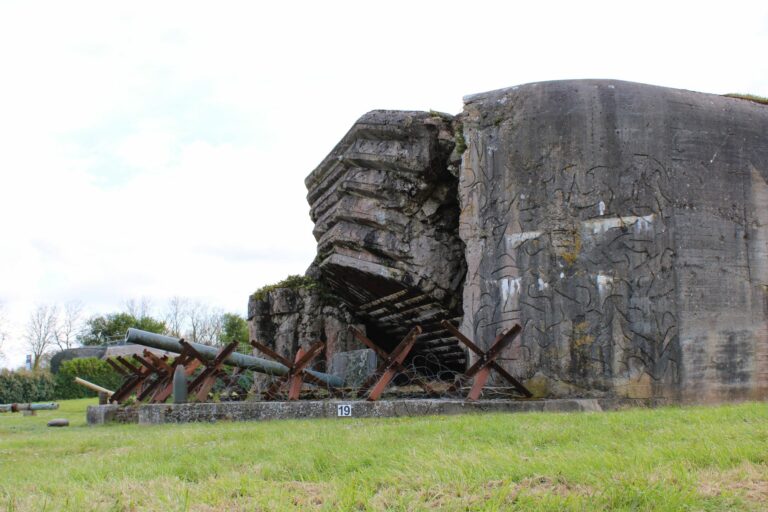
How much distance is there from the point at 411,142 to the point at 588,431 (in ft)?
23.0

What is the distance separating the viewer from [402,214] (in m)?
12.5

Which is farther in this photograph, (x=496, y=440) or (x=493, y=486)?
(x=496, y=440)

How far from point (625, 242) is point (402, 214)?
3909 mm

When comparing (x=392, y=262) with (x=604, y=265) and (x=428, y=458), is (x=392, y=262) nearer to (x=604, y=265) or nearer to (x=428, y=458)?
(x=604, y=265)

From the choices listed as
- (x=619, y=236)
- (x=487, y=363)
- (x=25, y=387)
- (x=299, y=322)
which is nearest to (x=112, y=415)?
(x=299, y=322)

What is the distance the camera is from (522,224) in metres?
10.1

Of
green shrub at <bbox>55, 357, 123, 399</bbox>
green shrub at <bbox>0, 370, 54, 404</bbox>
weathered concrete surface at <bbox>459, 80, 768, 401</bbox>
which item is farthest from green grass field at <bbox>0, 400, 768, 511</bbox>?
green shrub at <bbox>55, 357, 123, 399</bbox>

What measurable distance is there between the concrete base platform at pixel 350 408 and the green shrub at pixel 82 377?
22693mm

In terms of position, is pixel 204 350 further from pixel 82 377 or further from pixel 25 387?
pixel 82 377

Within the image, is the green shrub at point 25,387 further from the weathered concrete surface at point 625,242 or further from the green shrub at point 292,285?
the weathered concrete surface at point 625,242

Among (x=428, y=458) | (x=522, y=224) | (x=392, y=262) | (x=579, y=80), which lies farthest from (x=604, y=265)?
(x=428, y=458)

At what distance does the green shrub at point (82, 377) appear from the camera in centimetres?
3097

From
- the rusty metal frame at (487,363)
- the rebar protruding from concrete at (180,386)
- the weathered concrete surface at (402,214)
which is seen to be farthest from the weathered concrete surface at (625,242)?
the rebar protruding from concrete at (180,386)


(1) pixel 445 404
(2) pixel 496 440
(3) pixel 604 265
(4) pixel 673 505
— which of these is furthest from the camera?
(3) pixel 604 265
